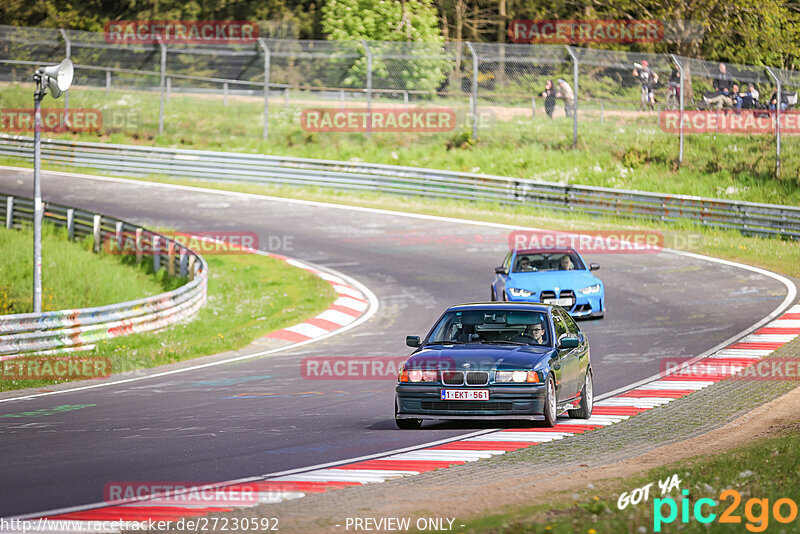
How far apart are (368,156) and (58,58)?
12.3 meters

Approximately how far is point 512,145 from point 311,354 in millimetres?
21371

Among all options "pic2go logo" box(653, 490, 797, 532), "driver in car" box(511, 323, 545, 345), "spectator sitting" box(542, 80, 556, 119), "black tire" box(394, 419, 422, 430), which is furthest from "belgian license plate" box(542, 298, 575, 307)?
"spectator sitting" box(542, 80, 556, 119)

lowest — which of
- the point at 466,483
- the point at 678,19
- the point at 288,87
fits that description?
the point at 466,483

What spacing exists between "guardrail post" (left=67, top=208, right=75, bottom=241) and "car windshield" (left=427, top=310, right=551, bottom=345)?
20.1 metres

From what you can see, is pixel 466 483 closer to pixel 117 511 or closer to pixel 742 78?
pixel 117 511

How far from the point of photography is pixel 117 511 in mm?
7941

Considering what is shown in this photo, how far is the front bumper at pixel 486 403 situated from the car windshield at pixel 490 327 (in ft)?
3.53

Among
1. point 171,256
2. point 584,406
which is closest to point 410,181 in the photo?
point 171,256

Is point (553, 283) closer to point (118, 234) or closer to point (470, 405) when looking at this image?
point (470, 405)

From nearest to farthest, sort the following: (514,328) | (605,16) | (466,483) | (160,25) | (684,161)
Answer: (466,483), (514,328), (684,161), (605,16), (160,25)

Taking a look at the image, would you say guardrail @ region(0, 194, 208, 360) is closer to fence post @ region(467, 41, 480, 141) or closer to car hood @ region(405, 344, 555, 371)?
car hood @ region(405, 344, 555, 371)

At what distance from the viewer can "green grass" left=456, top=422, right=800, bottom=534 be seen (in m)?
6.76

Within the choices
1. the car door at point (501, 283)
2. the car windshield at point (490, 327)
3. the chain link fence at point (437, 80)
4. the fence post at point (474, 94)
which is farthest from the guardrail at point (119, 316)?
the fence post at point (474, 94)

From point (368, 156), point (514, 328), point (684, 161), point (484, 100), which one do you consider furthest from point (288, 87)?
point (514, 328)
